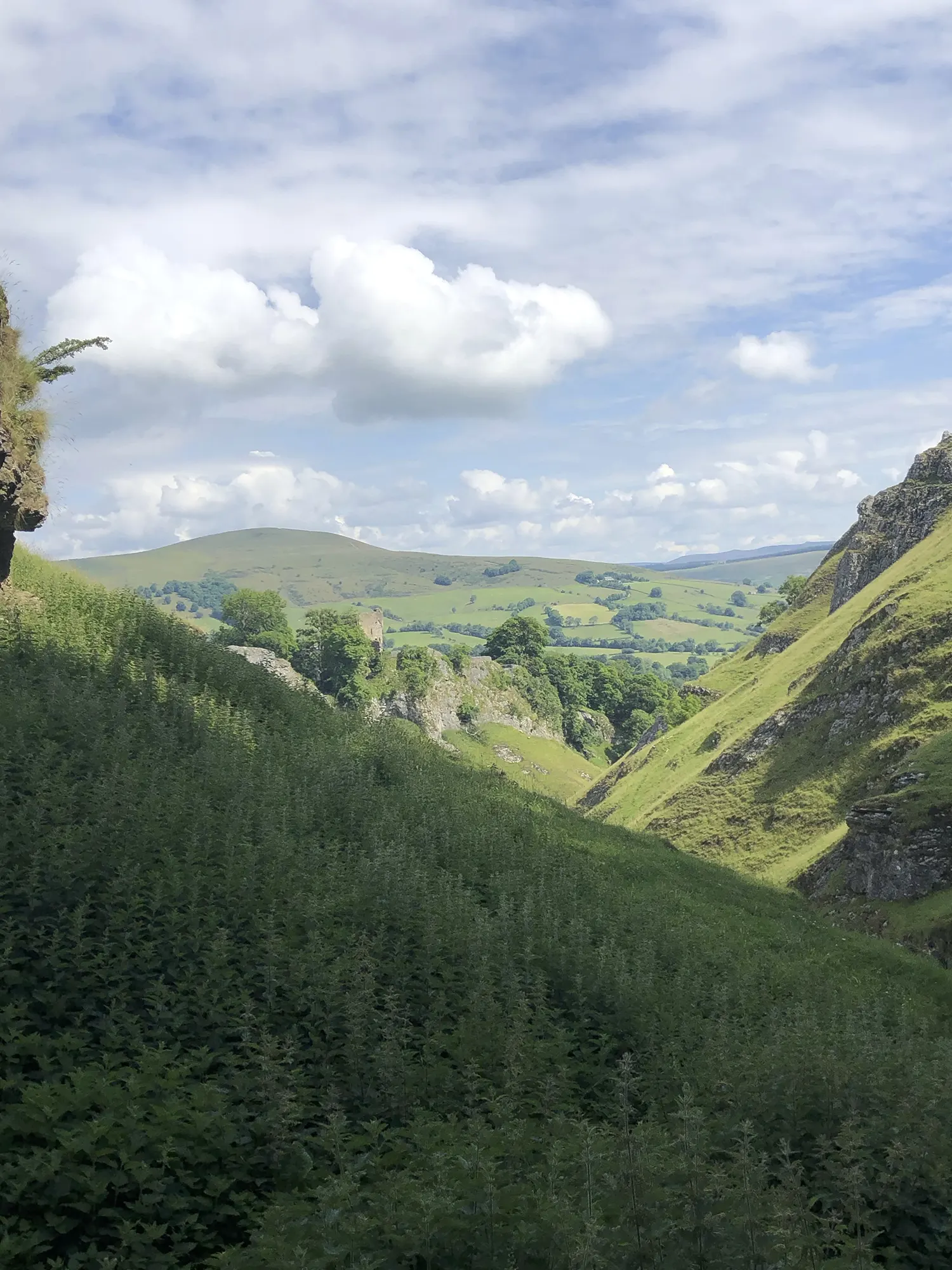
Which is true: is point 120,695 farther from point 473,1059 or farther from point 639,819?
point 639,819

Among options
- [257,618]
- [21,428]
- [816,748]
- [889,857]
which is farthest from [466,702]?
[21,428]

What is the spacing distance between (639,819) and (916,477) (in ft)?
118

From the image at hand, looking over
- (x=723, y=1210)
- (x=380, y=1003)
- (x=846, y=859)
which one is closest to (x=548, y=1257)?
(x=723, y=1210)

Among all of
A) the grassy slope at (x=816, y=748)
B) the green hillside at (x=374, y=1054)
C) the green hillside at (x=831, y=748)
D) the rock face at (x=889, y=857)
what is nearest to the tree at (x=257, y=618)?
the grassy slope at (x=816, y=748)

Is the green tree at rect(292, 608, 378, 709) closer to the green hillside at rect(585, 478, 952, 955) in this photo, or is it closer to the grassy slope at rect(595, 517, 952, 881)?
the grassy slope at rect(595, 517, 952, 881)

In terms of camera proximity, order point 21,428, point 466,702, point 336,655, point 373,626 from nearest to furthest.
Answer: point 21,428, point 336,655, point 466,702, point 373,626

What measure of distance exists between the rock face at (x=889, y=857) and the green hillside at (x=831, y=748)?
0.20 m

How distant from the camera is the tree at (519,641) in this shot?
477 feet

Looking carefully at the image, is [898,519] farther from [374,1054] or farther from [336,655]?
[336,655]

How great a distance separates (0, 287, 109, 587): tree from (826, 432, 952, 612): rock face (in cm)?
5936

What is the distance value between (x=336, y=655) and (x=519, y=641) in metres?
37.6

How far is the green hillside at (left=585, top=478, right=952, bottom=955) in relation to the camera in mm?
40625

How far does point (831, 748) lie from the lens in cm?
4912

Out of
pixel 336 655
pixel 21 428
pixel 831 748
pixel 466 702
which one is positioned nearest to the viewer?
pixel 21 428
